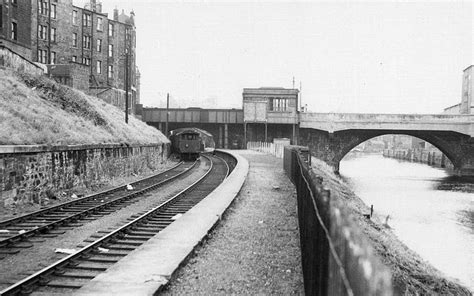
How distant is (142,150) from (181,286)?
2281 centimetres

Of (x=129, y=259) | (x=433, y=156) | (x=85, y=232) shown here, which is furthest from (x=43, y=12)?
(x=433, y=156)

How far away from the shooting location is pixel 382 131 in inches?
2120

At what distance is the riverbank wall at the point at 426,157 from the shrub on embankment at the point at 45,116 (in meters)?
55.6

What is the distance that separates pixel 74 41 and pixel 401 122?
42051mm

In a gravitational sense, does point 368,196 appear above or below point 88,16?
Result: below

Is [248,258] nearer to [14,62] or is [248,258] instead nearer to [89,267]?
[89,267]

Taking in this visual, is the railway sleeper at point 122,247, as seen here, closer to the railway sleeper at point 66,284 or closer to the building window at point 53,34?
the railway sleeper at point 66,284

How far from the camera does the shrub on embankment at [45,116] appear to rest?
15.1m

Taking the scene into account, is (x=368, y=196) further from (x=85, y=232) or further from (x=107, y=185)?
(x=85, y=232)

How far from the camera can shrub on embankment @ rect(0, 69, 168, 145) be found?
15141 mm

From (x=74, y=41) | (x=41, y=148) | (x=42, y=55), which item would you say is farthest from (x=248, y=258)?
(x=74, y=41)

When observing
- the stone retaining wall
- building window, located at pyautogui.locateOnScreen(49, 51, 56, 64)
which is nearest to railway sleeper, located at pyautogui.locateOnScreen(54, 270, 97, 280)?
the stone retaining wall

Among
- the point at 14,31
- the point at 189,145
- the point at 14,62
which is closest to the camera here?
the point at 14,62

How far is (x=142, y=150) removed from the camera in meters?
28.2
